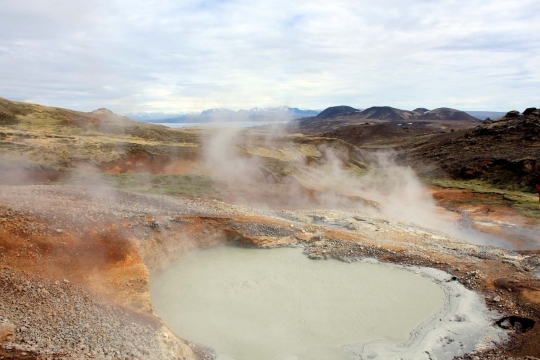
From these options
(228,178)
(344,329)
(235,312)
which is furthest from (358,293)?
(228,178)

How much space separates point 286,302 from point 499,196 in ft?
70.1

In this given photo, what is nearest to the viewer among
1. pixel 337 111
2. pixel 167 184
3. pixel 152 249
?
pixel 152 249

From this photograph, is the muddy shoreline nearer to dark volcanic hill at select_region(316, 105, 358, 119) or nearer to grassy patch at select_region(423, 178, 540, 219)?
grassy patch at select_region(423, 178, 540, 219)

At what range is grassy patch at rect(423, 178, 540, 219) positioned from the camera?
21.5 metres

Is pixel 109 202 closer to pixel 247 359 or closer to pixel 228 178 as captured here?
pixel 247 359

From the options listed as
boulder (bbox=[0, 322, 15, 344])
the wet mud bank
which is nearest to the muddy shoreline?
boulder (bbox=[0, 322, 15, 344])

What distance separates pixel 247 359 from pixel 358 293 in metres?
3.92

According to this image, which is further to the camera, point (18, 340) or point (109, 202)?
point (109, 202)

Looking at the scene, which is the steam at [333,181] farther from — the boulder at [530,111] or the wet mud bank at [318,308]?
the boulder at [530,111]

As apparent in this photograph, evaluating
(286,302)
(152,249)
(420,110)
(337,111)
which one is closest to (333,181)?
(152,249)

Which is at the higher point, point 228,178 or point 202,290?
point 228,178

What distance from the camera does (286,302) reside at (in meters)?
9.32

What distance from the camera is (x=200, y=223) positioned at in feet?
41.3

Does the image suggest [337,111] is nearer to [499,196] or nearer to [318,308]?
[499,196]
